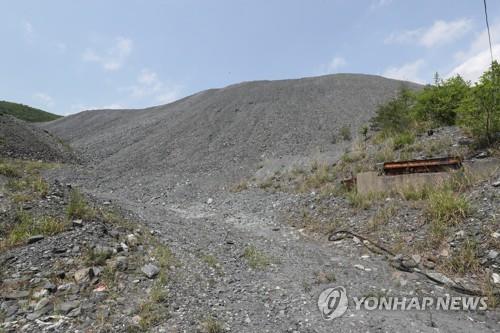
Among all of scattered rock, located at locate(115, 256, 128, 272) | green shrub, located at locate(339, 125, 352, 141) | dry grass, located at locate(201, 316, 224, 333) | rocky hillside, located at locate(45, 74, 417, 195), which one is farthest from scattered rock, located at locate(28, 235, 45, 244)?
green shrub, located at locate(339, 125, 352, 141)

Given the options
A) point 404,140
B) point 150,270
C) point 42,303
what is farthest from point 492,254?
point 42,303

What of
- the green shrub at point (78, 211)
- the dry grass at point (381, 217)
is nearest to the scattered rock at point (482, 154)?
the dry grass at point (381, 217)

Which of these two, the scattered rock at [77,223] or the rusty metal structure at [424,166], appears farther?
the rusty metal structure at [424,166]

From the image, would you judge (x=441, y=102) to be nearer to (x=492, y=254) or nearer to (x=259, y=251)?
(x=492, y=254)

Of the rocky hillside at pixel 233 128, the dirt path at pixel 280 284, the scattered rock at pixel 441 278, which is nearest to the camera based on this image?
the dirt path at pixel 280 284

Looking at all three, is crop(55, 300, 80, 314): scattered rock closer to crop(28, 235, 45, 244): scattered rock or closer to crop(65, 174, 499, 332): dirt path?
crop(65, 174, 499, 332): dirt path

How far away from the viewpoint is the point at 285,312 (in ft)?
11.0

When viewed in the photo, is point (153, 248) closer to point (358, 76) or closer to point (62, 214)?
point (62, 214)

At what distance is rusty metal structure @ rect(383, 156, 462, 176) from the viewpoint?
652 centimetres

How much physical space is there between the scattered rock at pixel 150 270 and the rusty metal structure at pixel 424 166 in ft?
18.2

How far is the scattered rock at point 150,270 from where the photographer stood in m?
4.04

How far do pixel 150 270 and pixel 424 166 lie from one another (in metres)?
5.97

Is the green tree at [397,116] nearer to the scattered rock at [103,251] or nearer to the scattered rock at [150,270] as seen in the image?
the scattered rock at [150,270]

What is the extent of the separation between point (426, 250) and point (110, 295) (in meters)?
4.44
